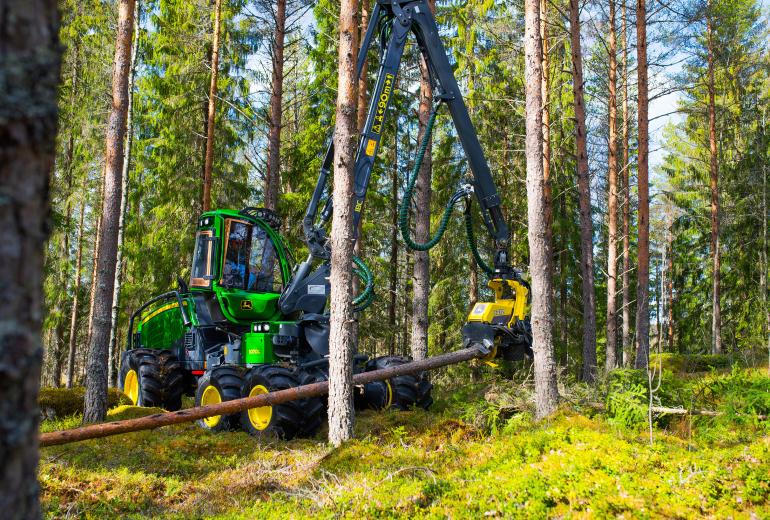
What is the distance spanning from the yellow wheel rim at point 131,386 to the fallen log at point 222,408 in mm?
5471

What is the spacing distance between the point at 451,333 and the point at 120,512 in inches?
637

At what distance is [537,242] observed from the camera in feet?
26.2

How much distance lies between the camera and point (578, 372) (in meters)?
20.7

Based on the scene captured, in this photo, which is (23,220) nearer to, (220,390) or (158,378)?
(220,390)

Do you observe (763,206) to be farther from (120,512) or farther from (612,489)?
(120,512)

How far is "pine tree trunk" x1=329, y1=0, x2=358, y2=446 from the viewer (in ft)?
23.7

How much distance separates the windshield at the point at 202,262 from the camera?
34.4 ft

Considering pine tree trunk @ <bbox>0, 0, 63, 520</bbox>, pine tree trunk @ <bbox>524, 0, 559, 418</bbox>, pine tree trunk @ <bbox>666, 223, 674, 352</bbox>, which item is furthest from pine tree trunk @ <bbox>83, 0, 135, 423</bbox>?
pine tree trunk @ <bbox>666, 223, 674, 352</bbox>

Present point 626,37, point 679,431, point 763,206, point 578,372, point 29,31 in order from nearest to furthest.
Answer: point 29,31, point 679,431, point 626,37, point 578,372, point 763,206

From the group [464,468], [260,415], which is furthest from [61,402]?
[464,468]

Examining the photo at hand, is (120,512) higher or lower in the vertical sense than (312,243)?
lower

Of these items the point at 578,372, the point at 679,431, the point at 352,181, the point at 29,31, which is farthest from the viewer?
the point at 578,372

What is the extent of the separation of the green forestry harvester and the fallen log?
0.43m

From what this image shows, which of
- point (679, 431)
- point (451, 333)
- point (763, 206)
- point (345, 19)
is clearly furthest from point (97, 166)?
point (763, 206)
